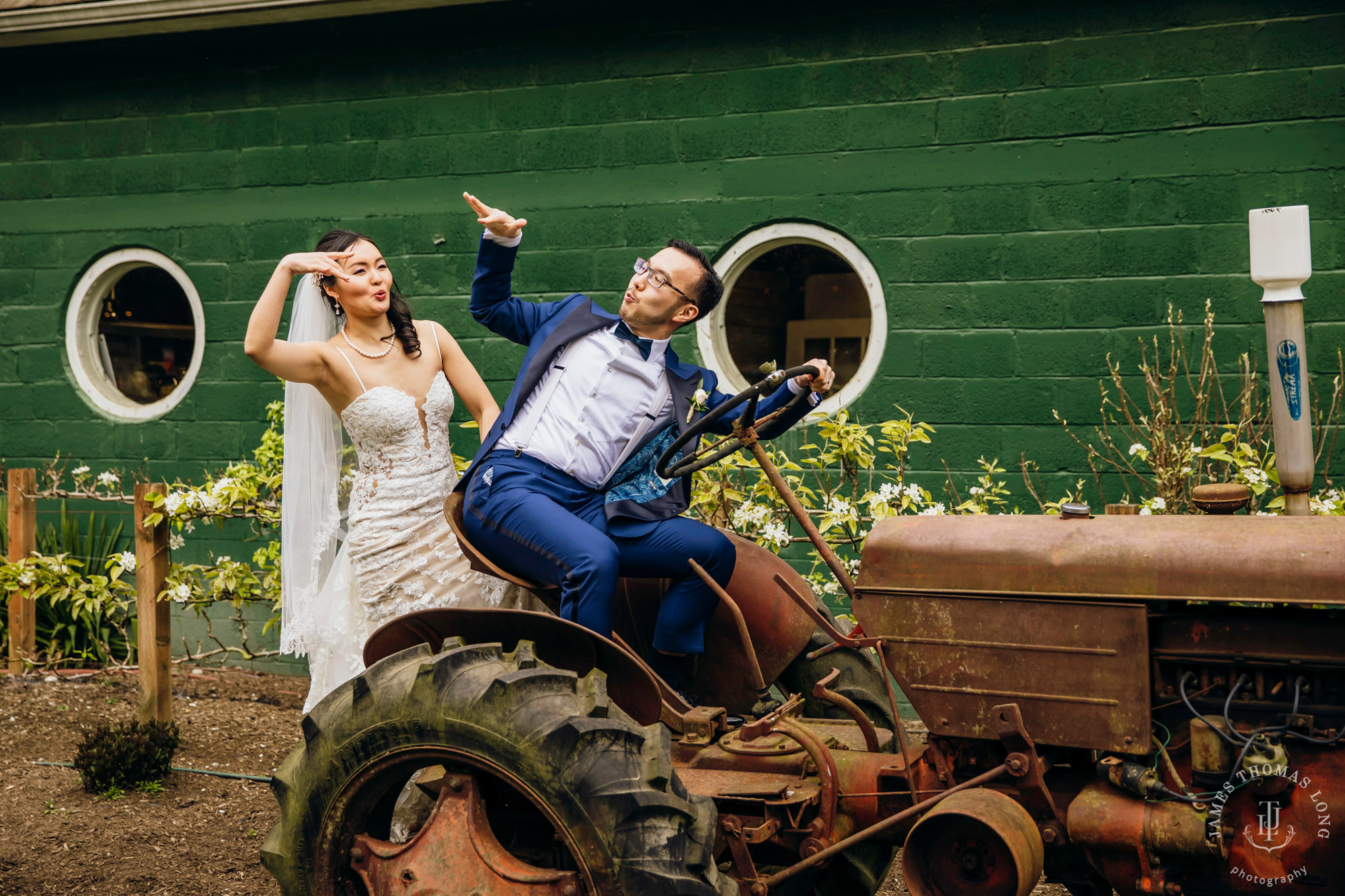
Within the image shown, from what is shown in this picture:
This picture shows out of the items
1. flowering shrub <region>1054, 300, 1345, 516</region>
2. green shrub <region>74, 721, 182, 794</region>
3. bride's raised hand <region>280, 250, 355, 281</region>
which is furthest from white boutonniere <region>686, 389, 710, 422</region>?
green shrub <region>74, 721, 182, 794</region>

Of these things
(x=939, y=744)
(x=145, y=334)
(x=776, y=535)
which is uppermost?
(x=145, y=334)

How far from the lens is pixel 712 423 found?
111 inches

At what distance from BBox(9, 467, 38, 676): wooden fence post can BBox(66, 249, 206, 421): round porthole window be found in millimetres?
696

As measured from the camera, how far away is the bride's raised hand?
3.33 m

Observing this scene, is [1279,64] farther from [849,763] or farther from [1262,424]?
[849,763]

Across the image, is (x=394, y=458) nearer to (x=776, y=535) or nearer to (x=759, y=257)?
(x=776, y=535)

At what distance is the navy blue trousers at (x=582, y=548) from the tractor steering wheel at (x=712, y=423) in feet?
0.61

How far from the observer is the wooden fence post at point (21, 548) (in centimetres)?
586

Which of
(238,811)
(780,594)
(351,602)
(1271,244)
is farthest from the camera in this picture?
(238,811)

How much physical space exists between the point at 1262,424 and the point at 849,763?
2.65 m

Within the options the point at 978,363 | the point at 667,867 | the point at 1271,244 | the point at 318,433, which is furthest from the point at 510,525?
the point at 978,363

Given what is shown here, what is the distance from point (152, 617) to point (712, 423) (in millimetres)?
2886

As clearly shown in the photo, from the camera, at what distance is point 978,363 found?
5.10m

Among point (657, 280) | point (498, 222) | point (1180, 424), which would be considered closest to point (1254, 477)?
point (1180, 424)
